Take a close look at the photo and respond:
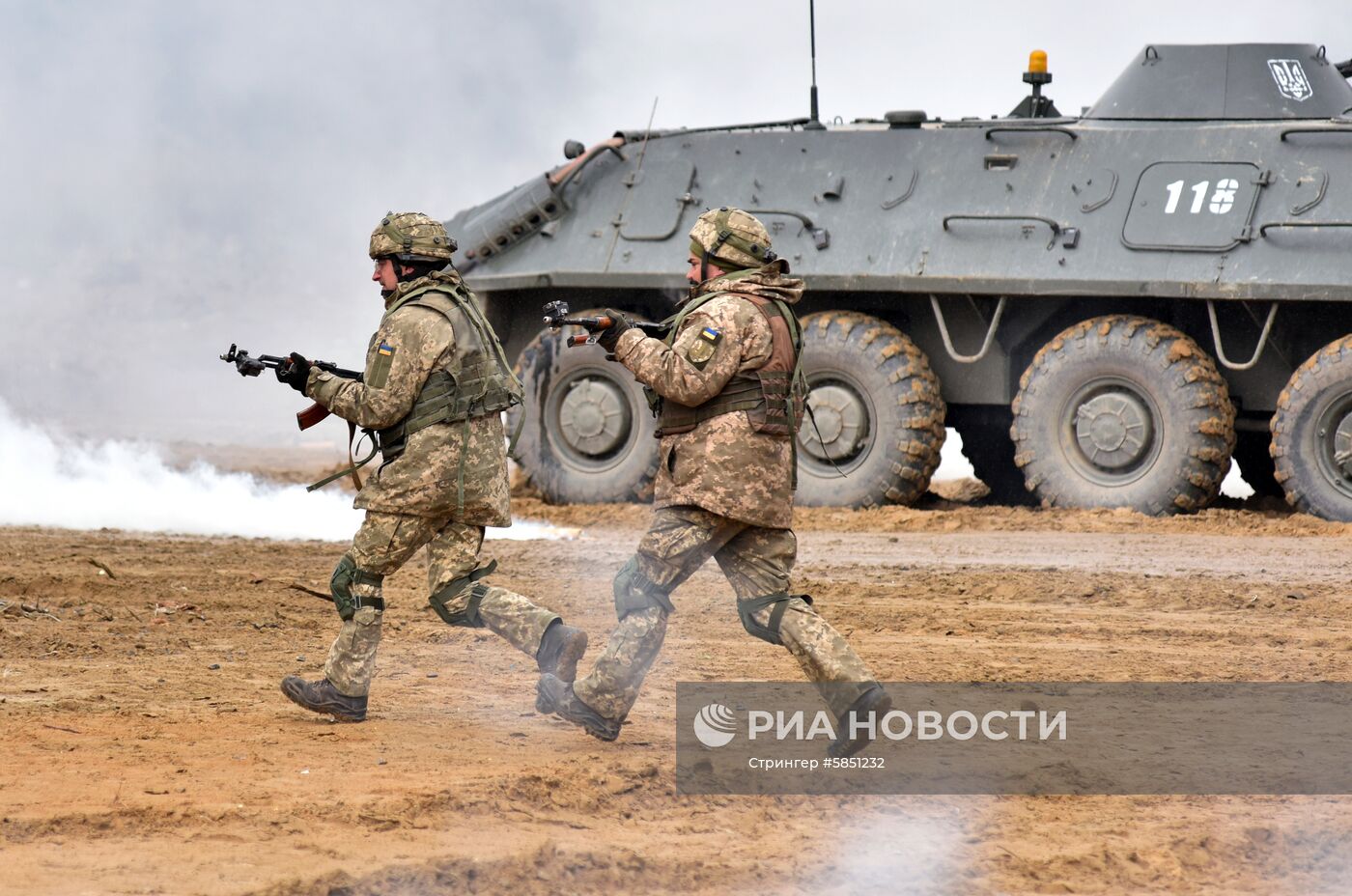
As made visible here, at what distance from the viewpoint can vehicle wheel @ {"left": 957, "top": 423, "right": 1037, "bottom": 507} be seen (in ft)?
50.0

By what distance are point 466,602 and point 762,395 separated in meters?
1.20

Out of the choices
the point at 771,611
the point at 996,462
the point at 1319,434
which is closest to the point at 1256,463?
the point at 996,462

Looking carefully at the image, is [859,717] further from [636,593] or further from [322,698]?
[322,698]

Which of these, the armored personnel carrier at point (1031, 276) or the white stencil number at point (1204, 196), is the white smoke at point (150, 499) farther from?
the white stencil number at point (1204, 196)

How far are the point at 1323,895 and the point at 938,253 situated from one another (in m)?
9.16

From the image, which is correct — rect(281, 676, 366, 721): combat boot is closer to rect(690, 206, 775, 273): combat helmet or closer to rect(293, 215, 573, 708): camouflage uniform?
rect(293, 215, 573, 708): camouflage uniform

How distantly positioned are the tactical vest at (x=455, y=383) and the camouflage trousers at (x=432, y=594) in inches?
10.9

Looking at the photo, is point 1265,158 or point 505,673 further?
point 1265,158

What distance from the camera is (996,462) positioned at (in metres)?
15.5

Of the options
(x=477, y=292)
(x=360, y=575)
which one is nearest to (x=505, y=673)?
(x=360, y=575)

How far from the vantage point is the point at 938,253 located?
44.1 ft

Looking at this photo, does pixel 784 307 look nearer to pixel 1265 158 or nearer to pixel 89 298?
pixel 1265 158

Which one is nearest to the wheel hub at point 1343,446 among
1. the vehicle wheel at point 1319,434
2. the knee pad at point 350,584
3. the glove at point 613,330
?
the vehicle wheel at point 1319,434

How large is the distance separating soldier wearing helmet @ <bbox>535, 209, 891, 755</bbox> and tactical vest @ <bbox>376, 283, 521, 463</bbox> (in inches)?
22.6
